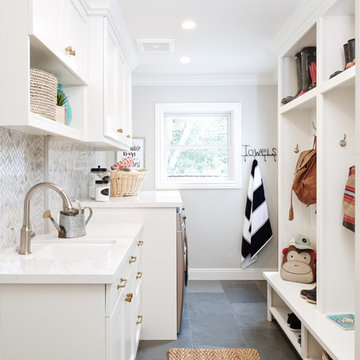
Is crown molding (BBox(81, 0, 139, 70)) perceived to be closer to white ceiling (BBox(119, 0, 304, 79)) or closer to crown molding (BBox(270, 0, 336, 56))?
white ceiling (BBox(119, 0, 304, 79))

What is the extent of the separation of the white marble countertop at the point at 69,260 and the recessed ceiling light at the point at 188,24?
5.17ft

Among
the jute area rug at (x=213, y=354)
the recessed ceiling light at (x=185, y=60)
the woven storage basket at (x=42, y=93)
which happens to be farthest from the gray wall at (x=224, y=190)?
the woven storage basket at (x=42, y=93)

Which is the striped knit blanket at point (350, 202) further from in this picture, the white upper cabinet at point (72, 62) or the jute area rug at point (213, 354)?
the white upper cabinet at point (72, 62)

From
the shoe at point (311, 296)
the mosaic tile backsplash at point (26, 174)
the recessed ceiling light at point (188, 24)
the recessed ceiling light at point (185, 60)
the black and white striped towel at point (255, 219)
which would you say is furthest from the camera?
the black and white striped towel at point (255, 219)

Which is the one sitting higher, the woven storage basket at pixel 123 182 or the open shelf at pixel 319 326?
the woven storage basket at pixel 123 182

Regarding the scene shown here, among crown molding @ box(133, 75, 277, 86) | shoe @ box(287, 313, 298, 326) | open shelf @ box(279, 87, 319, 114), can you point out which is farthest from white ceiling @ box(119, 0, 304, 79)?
shoe @ box(287, 313, 298, 326)

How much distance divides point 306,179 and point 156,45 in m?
1.69

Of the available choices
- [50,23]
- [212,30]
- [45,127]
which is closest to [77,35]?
[50,23]

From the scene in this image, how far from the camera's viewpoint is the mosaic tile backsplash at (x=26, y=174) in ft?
A: 5.17

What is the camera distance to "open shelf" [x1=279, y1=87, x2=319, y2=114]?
2261mm

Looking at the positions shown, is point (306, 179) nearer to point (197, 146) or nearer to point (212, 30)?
point (212, 30)

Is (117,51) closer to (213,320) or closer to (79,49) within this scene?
(79,49)

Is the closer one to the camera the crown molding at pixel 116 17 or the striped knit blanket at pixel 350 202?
the striped knit blanket at pixel 350 202

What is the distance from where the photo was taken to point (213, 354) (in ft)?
7.70
